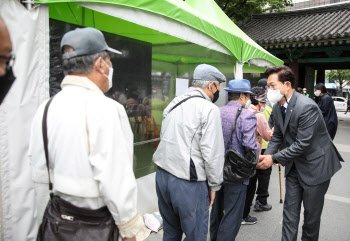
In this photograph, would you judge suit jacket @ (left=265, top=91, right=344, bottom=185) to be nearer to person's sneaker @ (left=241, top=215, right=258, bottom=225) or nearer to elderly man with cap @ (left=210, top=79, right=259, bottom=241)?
elderly man with cap @ (left=210, top=79, right=259, bottom=241)

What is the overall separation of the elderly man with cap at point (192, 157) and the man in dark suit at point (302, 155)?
76 centimetres

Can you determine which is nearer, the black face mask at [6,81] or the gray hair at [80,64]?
the black face mask at [6,81]

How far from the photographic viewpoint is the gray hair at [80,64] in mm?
1273

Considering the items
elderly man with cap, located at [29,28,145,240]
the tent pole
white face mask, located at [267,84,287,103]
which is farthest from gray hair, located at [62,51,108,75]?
white face mask, located at [267,84,287,103]

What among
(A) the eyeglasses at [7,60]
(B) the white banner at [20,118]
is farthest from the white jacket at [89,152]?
(B) the white banner at [20,118]

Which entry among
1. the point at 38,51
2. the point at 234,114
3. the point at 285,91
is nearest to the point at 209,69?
the point at 234,114

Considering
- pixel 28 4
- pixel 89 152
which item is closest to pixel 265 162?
pixel 89 152

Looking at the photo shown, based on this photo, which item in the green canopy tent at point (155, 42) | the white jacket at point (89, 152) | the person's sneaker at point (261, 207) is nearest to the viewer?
the white jacket at point (89, 152)

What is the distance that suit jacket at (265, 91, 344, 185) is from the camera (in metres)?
2.38

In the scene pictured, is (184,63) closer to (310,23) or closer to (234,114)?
(234,114)

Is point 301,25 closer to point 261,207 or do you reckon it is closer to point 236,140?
point 261,207

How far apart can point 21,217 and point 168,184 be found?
3.66 feet

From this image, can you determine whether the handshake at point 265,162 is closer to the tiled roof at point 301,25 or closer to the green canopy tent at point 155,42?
the green canopy tent at point 155,42

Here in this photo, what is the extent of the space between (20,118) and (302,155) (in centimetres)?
239
